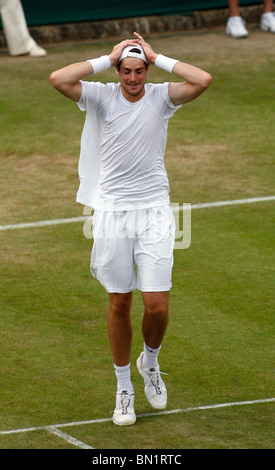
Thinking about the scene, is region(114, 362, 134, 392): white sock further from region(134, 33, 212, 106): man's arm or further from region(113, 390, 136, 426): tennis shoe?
region(134, 33, 212, 106): man's arm

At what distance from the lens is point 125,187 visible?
688 centimetres

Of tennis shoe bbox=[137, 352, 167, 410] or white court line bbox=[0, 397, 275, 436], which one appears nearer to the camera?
white court line bbox=[0, 397, 275, 436]

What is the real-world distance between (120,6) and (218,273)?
9.50 meters

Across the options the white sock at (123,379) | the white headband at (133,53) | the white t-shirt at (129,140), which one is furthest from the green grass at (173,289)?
the white headband at (133,53)

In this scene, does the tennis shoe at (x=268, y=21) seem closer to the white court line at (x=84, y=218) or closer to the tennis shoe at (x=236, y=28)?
the tennis shoe at (x=236, y=28)

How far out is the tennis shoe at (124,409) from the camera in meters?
6.78

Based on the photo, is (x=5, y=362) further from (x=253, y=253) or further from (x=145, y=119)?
(x=253, y=253)

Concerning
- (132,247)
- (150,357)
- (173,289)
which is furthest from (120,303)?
(173,289)

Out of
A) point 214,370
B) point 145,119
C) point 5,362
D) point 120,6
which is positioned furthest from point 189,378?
point 120,6

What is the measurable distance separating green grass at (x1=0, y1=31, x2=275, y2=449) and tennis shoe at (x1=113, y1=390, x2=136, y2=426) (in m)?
0.09

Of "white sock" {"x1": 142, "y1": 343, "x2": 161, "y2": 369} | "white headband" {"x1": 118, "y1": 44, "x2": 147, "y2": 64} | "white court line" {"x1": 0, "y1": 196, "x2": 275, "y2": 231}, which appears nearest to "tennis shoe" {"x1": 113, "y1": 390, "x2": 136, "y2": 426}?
"white sock" {"x1": 142, "y1": 343, "x2": 161, "y2": 369}

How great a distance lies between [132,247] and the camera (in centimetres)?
689

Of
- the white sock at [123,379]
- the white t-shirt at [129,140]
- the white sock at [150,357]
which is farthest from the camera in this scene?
the white sock at [150,357]

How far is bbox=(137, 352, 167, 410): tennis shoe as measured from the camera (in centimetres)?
702
